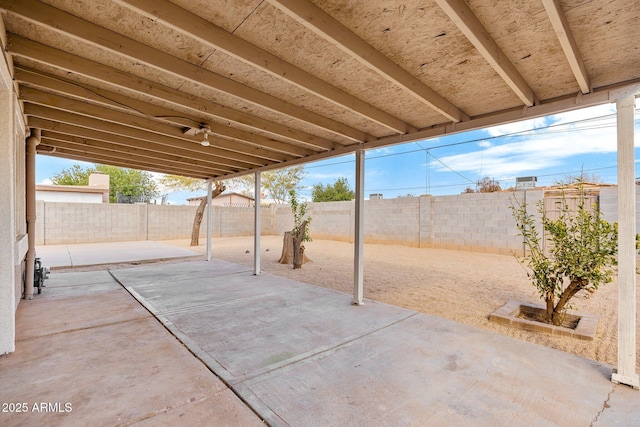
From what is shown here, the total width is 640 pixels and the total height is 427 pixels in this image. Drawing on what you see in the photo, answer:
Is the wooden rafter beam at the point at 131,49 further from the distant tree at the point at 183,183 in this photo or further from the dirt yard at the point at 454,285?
the distant tree at the point at 183,183

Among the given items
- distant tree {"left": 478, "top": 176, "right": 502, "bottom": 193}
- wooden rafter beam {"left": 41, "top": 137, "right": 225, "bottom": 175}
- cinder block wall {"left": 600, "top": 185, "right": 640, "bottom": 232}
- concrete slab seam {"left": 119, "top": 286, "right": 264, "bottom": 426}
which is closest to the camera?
concrete slab seam {"left": 119, "top": 286, "right": 264, "bottom": 426}

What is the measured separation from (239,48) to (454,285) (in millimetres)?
4824

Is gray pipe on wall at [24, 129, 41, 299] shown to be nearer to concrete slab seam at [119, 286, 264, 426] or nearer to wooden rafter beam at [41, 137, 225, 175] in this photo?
wooden rafter beam at [41, 137, 225, 175]

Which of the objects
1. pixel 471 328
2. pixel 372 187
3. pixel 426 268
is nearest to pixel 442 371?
pixel 471 328

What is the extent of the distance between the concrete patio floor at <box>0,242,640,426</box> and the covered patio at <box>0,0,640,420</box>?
0.06 m

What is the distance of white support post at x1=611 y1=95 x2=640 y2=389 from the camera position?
2.03 meters

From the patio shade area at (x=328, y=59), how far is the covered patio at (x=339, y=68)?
0.01 meters

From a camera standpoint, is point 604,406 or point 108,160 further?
point 108,160

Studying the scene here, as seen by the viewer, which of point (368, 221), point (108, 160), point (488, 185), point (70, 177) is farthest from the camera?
point (70, 177)

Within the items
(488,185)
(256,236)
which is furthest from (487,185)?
(256,236)

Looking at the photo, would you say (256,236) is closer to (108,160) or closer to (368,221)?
(108,160)

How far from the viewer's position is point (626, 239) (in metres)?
2.09

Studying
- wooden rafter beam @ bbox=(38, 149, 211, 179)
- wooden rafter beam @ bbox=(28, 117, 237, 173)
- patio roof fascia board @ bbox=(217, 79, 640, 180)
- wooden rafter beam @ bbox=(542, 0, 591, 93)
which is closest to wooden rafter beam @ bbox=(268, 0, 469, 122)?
patio roof fascia board @ bbox=(217, 79, 640, 180)

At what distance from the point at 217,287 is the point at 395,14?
171 inches
